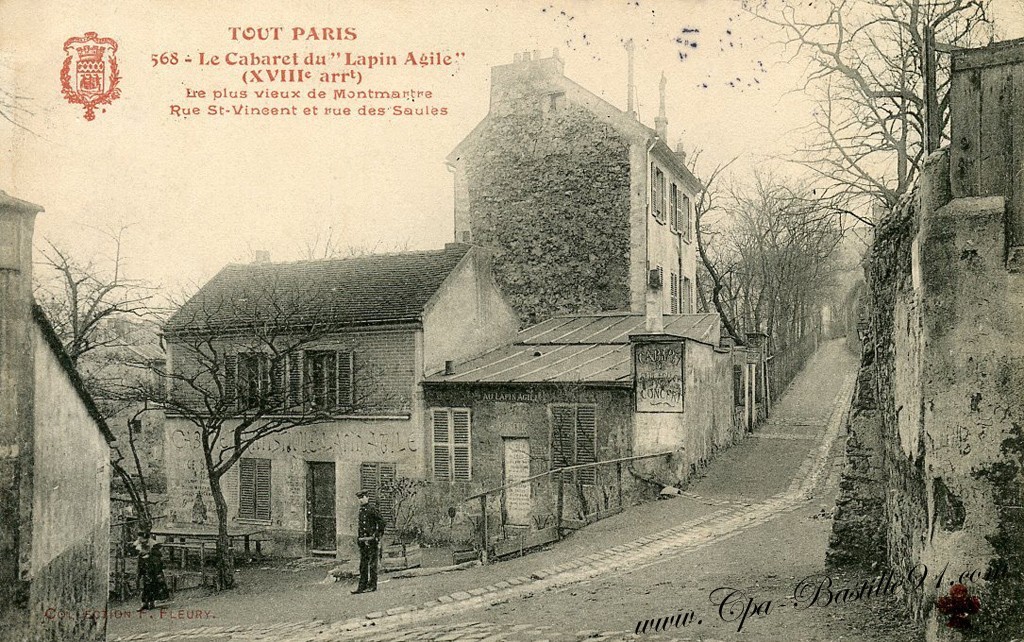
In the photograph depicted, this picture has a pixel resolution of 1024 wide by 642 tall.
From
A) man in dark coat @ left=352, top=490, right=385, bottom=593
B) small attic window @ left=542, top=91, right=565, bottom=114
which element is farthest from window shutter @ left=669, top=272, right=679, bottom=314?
man in dark coat @ left=352, top=490, right=385, bottom=593

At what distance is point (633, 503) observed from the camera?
1388 cm

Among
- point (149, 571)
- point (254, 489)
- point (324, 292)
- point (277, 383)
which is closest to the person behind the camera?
point (149, 571)

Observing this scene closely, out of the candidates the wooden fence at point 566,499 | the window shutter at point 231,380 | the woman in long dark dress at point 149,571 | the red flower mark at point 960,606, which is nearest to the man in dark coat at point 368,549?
the wooden fence at point 566,499

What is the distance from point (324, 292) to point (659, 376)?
26.4ft

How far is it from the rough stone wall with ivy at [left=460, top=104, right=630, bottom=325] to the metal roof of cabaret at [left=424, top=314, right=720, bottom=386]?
3.08ft

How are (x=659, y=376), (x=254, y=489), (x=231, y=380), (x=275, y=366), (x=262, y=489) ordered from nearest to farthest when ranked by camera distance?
(x=659, y=376)
(x=275, y=366)
(x=231, y=380)
(x=262, y=489)
(x=254, y=489)

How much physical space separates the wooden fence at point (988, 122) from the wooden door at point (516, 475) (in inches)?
450

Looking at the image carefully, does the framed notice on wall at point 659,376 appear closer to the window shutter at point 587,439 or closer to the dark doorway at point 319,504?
the window shutter at point 587,439

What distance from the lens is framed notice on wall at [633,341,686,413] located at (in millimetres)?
13883

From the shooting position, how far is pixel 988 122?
16.2 ft

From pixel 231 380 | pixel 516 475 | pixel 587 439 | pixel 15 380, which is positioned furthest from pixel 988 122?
pixel 231 380

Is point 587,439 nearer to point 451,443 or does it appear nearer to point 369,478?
point 451,443

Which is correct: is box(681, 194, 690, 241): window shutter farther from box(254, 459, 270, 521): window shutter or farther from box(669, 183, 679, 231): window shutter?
box(254, 459, 270, 521): window shutter

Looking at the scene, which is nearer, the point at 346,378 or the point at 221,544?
the point at 221,544
